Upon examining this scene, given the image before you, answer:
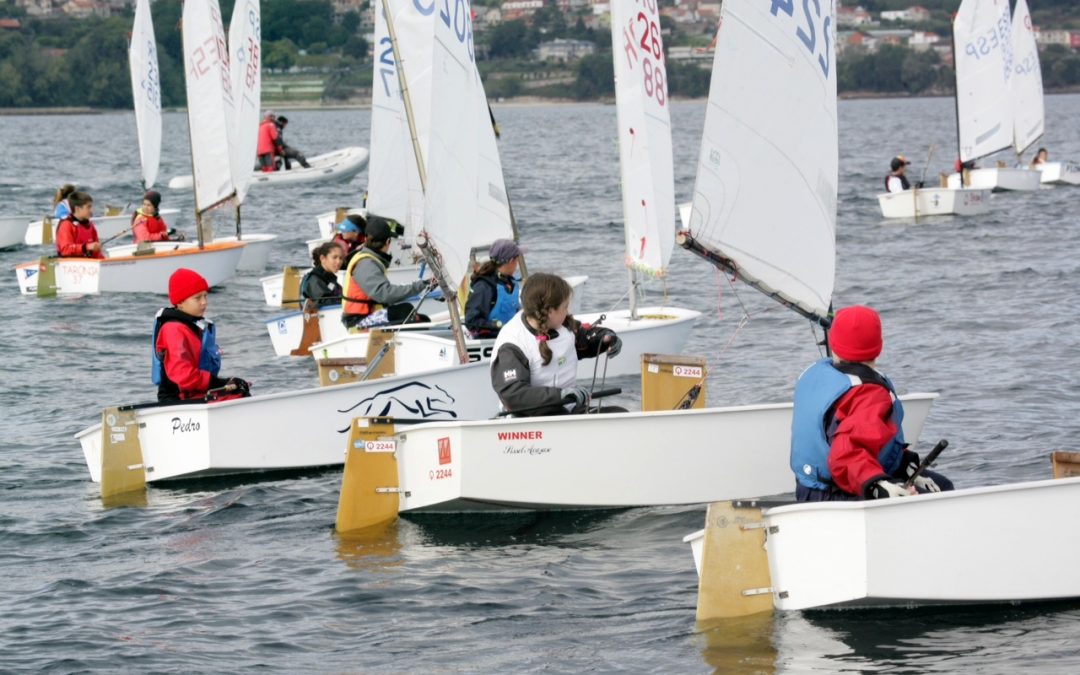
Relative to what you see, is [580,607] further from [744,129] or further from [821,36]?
[821,36]

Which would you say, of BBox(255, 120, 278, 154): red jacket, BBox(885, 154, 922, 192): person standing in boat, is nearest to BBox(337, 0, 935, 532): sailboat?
BBox(885, 154, 922, 192): person standing in boat

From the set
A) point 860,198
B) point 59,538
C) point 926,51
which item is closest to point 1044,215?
point 860,198

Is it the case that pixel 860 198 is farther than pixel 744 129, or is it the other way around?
pixel 860 198

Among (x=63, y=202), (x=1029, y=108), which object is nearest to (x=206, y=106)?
(x=63, y=202)

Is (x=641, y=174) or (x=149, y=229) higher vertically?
(x=641, y=174)

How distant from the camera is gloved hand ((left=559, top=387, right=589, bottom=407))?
303 inches

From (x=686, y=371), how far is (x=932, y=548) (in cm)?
291

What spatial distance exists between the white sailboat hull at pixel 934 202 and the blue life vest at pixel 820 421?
61.5 feet

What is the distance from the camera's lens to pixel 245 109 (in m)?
21.8

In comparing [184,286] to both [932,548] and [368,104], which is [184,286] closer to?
[932,548]

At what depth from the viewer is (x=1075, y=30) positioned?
408 ft

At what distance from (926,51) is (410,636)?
124 m

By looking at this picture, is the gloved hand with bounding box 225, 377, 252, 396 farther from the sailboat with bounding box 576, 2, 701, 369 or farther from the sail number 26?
the sail number 26

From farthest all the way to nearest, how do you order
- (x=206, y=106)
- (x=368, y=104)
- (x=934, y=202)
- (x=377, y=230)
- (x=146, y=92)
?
(x=368, y=104)
(x=146, y=92)
(x=934, y=202)
(x=206, y=106)
(x=377, y=230)
